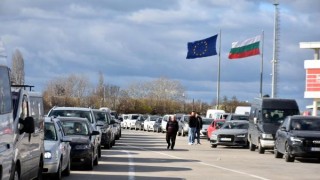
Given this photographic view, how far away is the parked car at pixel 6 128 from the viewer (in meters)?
11.0

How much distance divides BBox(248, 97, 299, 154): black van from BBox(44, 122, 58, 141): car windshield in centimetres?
1571

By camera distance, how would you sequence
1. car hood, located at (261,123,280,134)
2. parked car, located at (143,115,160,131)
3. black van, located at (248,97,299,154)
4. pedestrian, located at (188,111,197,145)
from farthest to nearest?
parked car, located at (143,115,160,131)
pedestrian, located at (188,111,197,145)
black van, located at (248,97,299,154)
car hood, located at (261,123,280,134)

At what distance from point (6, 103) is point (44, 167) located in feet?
17.1

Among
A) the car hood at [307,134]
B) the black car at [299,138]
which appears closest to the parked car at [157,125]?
the black car at [299,138]

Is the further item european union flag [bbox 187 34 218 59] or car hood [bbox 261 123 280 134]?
european union flag [bbox 187 34 218 59]

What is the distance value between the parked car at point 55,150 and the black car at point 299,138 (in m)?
10.1

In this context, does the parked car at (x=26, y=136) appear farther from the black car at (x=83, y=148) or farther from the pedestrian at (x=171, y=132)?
the pedestrian at (x=171, y=132)

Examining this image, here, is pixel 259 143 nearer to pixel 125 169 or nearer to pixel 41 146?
pixel 125 169

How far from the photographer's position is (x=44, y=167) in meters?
16.5

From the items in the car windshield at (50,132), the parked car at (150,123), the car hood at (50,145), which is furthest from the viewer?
the parked car at (150,123)

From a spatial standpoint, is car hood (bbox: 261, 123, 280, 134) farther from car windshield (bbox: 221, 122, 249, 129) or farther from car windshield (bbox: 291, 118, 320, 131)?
car windshield (bbox: 221, 122, 249, 129)

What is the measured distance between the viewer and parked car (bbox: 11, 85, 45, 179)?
12.5 metres

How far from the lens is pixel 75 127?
22.8 metres

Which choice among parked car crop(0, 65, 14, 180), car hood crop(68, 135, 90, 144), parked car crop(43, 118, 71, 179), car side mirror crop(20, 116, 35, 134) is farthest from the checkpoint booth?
parked car crop(0, 65, 14, 180)
